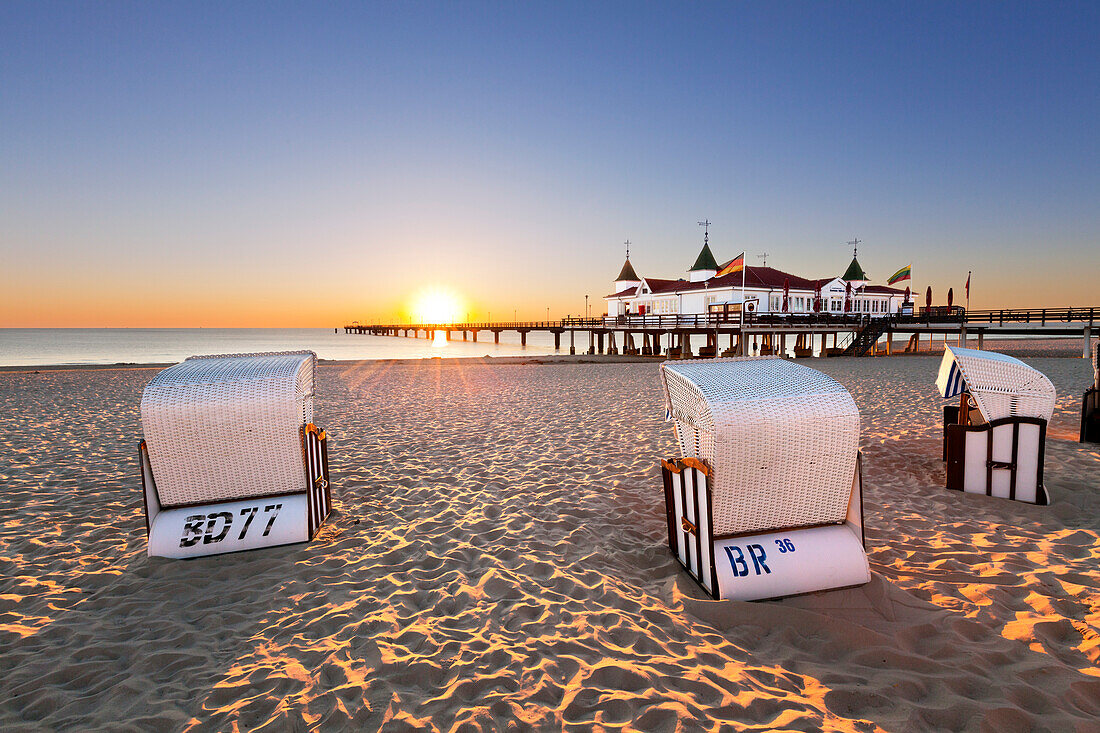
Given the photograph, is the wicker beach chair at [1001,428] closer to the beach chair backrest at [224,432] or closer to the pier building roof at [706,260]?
the beach chair backrest at [224,432]

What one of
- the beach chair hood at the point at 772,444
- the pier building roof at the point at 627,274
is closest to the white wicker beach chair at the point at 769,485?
the beach chair hood at the point at 772,444

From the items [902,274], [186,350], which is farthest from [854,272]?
[186,350]

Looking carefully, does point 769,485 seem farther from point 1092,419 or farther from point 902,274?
point 902,274

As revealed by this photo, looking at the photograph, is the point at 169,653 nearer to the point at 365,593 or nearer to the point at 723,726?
the point at 365,593

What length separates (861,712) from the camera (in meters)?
2.74

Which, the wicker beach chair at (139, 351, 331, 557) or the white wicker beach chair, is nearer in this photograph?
the white wicker beach chair

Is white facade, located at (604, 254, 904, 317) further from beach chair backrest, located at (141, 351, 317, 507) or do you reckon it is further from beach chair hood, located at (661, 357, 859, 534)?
beach chair backrest, located at (141, 351, 317, 507)

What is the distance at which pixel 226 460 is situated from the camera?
4.80 meters

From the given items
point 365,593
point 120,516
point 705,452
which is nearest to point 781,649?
point 705,452

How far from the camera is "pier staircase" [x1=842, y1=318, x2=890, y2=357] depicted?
117 ft

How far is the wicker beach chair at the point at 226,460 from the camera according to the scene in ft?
15.2

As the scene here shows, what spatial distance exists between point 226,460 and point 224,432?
292 millimetres

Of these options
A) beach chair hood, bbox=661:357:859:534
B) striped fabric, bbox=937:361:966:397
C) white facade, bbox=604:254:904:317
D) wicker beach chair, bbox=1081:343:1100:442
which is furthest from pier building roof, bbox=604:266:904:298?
beach chair hood, bbox=661:357:859:534

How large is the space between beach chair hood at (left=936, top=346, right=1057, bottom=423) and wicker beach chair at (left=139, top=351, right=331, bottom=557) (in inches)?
287
